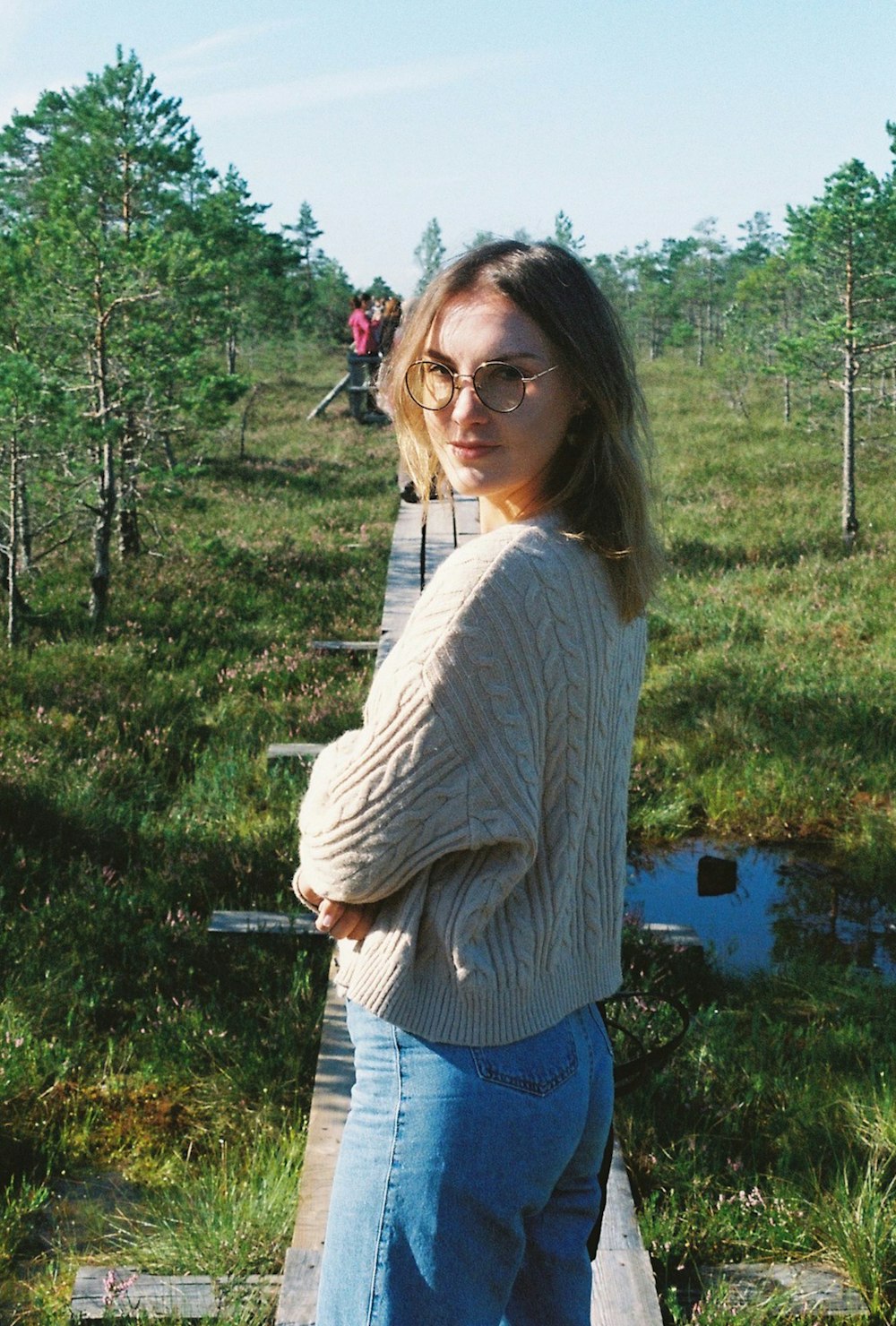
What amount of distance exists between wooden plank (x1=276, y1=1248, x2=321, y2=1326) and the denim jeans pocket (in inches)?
54.8

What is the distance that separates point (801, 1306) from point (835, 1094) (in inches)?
44.6

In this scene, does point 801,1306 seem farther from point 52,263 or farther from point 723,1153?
point 52,263

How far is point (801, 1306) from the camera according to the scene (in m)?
2.99

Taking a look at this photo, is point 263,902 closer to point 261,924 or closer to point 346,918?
point 261,924

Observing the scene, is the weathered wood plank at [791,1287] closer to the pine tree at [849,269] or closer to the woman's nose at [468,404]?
the woman's nose at [468,404]

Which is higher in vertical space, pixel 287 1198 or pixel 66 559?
pixel 66 559

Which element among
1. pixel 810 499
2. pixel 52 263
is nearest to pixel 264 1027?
pixel 52 263

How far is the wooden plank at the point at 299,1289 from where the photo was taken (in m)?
2.78

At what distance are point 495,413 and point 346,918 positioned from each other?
802 millimetres

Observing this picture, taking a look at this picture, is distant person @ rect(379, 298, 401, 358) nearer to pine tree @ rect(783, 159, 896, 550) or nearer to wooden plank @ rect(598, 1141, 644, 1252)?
wooden plank @ rect(598, 1141, 644, 1252)

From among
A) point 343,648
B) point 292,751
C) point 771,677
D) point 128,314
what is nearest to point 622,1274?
point 292,751

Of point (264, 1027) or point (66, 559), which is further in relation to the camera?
point (66, 559)

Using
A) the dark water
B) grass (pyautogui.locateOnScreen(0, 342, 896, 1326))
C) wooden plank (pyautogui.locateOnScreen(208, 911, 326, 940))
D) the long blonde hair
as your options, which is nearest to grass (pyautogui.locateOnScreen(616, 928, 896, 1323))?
grass (pyautogui.locateOnScreen(0, 342, 896, 1326))

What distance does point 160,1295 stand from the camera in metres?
2.91
